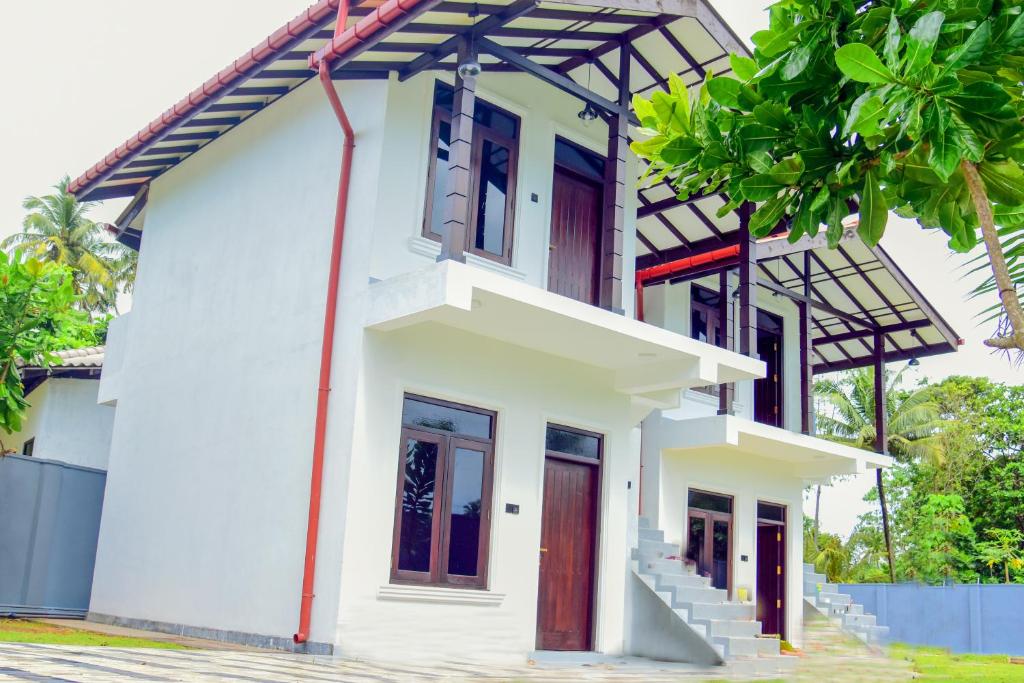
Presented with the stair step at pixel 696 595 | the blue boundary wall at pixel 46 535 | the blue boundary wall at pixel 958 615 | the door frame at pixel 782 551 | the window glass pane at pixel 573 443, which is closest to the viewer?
the window glass pane at pixel 573 443

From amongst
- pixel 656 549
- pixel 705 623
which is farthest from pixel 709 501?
pixel 705 623

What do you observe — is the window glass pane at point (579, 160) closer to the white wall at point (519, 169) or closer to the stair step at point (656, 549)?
the white wall at point (519, 169)

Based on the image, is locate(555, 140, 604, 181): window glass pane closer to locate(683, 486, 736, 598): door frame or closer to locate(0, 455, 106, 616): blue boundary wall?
locate(683, 486, 736, 598): door frame

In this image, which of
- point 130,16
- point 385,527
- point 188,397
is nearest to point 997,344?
point 385,527

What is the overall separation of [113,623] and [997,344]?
11.4 meters

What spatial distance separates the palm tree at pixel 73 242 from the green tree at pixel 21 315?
24925 millimetres

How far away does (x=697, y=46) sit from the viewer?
11.3 metres

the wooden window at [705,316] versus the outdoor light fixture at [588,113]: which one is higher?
the outdoor light fixture at [588,113]

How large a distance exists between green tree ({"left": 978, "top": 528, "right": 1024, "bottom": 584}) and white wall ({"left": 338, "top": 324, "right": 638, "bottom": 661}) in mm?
20327

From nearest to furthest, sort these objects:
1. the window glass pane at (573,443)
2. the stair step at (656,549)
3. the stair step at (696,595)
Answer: the window glass pane at (573,443)
the stair step at (696,595)
the stair step at (656,549)

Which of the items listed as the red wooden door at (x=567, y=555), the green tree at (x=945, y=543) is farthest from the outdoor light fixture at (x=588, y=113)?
the green tree at (x=945, y=543)

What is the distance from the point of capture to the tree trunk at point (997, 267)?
9.43 ft

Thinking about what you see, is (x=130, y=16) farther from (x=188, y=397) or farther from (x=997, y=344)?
(x=997, y=344)

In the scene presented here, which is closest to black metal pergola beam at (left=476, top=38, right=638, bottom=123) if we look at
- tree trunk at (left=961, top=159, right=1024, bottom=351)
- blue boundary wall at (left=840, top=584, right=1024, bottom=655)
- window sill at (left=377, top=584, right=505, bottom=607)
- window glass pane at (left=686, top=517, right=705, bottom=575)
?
window sill at (left=377, top=584, right=505, bottom=607)
